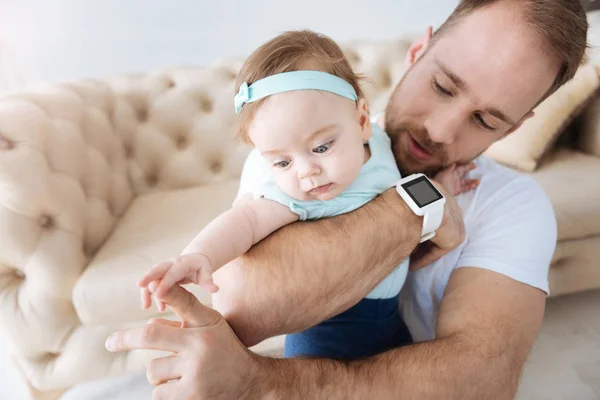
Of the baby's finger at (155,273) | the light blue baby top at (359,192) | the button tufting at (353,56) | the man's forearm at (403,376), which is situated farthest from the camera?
the button tufting at (353,56)

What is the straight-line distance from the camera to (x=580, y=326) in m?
1.86

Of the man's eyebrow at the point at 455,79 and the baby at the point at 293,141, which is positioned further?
the man's eyebrow at the point at 455,79

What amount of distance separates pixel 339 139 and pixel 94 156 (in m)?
1.45

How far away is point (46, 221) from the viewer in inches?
61.2

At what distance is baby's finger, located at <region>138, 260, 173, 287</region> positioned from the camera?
2.07 ft

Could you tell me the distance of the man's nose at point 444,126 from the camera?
1.17 meters

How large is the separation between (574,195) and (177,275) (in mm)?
1831

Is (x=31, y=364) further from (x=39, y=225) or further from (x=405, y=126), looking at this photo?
(x=405, y=126)

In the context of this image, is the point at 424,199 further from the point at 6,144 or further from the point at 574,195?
the point at 6,144

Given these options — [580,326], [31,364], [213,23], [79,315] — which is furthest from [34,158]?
[580,326]

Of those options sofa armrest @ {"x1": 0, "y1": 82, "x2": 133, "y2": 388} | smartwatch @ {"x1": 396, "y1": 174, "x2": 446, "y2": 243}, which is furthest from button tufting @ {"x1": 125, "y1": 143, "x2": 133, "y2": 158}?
smartwatch @ {"x1": 396, "y1": 174, "x2": 446, "y2": 243}

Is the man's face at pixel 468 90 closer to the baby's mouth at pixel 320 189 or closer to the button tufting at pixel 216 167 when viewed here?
the baby's mouth at pixel 320 189

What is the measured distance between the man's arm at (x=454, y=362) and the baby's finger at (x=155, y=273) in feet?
0.86

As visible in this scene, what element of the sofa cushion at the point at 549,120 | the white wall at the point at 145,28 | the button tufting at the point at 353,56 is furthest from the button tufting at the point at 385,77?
the sofa cushion at the point at 549,120
